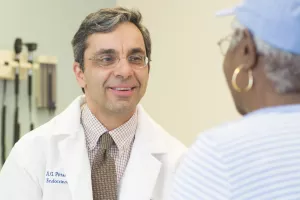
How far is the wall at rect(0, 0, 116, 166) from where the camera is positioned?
2.32 meters

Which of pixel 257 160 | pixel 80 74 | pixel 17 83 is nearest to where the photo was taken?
pixel 257 160

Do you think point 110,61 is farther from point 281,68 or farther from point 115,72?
point 281,68

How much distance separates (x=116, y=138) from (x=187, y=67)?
96cm

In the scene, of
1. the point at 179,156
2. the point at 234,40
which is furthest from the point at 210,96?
the point at 234,40

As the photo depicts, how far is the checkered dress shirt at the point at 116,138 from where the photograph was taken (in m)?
1.58

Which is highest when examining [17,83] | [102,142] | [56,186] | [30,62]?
[30,62]

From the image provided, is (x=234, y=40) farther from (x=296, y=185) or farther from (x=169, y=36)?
(x=169, y=36)

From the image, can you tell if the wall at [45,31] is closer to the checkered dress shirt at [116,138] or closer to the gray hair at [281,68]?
the checkered dress shirt at [116,138]

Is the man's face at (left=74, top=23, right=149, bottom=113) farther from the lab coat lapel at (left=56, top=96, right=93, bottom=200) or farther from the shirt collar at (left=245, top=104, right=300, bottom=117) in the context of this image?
the shirt collar at (left=245, top=104, right=300, bottom=117)

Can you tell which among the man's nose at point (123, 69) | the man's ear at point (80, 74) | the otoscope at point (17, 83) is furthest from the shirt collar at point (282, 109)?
the otoscope at point (17, 83)

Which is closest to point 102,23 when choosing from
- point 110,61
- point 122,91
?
point 110,61

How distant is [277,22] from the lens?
647mm

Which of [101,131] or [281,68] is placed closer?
[281,68]

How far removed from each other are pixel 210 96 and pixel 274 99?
5.40ft
